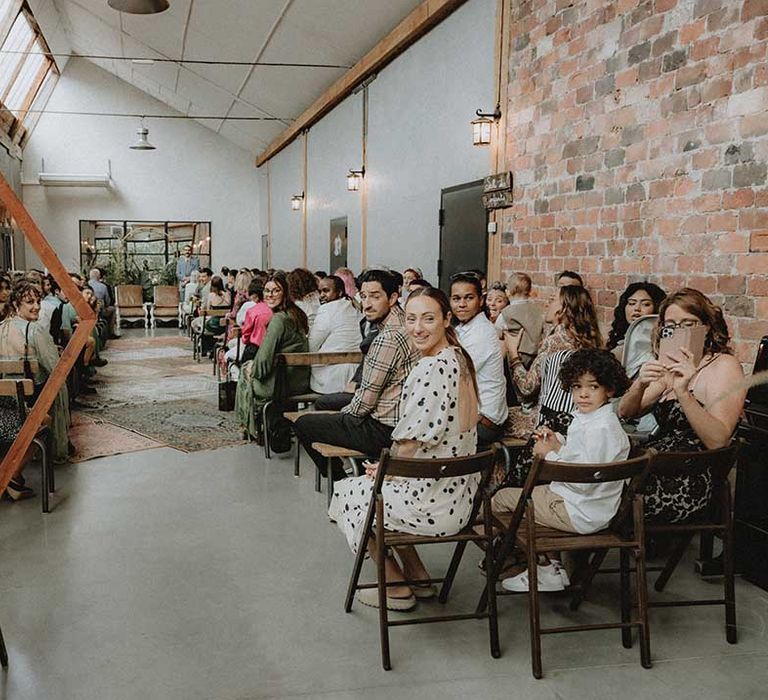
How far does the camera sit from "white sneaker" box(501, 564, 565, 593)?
2.99 meters

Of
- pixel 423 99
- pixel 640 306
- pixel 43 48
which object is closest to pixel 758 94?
pixel 640 306

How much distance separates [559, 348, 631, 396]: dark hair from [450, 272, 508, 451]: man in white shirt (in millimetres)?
976

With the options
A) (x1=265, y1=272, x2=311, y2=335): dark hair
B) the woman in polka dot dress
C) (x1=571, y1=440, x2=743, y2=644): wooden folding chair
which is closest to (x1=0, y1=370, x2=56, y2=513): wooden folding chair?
(x1=265, y1=272, x2=311, y2=335): dark hair

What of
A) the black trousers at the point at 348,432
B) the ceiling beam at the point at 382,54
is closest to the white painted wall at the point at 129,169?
the ceiling beam at the point at 382,54

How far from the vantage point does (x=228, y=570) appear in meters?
3.40

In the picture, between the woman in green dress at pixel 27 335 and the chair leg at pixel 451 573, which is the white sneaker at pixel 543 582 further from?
the woman in green dress at pixel 27 335

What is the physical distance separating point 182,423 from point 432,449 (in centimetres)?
404

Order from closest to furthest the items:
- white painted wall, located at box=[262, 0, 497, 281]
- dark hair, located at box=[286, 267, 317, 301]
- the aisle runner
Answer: the aisle runner → dark hair, located at box=[286, 267, 317, 301] → white painted wall, located at box=[262, 0, 497, 281]

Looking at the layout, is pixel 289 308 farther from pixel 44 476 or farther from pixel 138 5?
pixel 138 5

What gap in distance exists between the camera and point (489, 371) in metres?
3.85

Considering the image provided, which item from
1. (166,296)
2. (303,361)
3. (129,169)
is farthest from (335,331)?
(129,169)

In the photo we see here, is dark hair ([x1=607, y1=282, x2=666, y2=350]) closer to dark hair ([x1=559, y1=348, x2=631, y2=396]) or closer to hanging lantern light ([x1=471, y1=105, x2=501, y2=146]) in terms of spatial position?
dark hair ([x1=559, y1=348, x2=631, y2=396])

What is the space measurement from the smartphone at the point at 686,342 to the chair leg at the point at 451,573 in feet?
3.41

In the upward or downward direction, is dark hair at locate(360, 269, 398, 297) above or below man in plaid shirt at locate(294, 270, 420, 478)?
above
